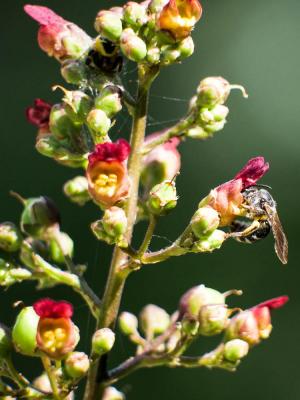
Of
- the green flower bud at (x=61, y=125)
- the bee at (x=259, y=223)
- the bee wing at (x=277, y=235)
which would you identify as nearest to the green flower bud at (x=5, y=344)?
the green flower bud at (x=61, y=125)

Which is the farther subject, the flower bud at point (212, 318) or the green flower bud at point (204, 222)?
the flower bud at point (212, 318)

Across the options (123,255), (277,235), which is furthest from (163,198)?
(277,235)

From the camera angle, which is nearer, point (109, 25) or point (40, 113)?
point (109, 25)

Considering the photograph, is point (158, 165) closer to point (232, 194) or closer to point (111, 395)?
point (232, 194)

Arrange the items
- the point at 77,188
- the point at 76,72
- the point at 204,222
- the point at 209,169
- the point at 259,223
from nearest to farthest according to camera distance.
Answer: the point at 204,222, the point at 76,72, the point at 259,223, the point at 77,188, the point at 209,169

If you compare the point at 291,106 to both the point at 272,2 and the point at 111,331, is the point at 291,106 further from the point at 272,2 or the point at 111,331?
the point at 111,331

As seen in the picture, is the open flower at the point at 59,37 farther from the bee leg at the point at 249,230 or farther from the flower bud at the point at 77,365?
the flower bud at the point at 77,365

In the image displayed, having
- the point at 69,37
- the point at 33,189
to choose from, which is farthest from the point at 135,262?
the point at 33,189
